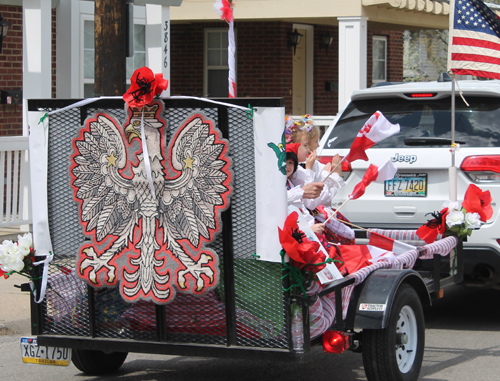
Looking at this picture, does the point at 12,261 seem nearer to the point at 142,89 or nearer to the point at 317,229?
the point at 142,89

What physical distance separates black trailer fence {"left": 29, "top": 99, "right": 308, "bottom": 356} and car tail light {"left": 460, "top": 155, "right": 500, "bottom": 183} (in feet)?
8.94

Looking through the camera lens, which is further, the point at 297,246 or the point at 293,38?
the point at 293,38

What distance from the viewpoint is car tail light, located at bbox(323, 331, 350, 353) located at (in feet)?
13.6

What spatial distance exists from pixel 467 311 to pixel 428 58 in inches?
1001

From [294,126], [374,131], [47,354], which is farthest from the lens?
[294,126]

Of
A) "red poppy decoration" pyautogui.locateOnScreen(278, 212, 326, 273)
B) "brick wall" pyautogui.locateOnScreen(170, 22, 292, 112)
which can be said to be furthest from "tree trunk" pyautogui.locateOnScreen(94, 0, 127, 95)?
"brick wall" pyautogui.locateOnScreen(170, 22, 292, 112)

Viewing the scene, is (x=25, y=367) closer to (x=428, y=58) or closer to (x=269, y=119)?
(x=269, y=119)

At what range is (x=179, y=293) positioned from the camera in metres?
4.12

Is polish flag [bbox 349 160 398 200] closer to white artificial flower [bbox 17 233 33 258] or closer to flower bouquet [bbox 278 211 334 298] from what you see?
flower bouquet [bbox 278 211 334 298]

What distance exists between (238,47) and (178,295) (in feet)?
39.9

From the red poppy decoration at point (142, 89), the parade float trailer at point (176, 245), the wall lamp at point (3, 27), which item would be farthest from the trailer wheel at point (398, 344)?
the wall lamp at point (3, 27)

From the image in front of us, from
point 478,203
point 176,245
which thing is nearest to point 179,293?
point 176,245

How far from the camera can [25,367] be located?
553 centimetres

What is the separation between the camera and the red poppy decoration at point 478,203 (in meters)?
5.39
